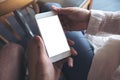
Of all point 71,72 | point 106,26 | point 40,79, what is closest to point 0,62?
point 40,79

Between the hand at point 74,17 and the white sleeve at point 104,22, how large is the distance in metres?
0.05

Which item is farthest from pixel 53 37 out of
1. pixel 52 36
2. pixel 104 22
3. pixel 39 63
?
pixel 104 22

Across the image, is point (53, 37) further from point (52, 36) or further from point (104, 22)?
point (104, 22)

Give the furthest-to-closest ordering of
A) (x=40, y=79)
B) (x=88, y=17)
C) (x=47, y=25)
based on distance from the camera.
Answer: (x=88, y=17), (x=47, y=25), (x=40, y=79)

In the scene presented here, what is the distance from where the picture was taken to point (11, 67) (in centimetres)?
67

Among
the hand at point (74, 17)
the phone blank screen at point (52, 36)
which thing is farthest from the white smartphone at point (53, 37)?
the hand at point (74, 17)

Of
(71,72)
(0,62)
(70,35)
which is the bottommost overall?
(71,72)

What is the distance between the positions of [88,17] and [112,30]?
0.12 m

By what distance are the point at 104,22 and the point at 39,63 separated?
0.33 metres

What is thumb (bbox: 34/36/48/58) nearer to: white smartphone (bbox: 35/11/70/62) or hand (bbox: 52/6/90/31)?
white smartphone (bbox: 35/11/70/62)

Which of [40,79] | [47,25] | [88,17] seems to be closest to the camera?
[40,79]

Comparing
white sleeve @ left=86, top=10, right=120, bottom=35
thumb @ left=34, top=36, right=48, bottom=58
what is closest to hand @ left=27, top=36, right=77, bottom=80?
thumb @ left=34, top=36, right=48, bottom=58

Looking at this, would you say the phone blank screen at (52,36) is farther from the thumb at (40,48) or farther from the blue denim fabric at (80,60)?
the blue denim fabric at (80,60)

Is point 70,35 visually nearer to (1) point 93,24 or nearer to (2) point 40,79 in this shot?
(1) point 93,24
